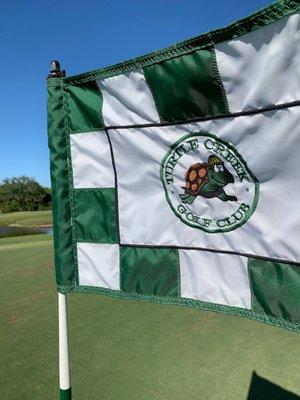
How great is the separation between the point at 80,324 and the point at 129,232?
266cm

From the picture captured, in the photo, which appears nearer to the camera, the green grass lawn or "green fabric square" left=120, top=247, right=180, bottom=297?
"green fabric square" left=120, top=247, right=180, bottom=297

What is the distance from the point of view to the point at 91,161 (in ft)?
7.20

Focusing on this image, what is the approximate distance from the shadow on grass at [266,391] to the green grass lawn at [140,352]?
0.05 m

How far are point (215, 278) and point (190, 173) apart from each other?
1.55 ft

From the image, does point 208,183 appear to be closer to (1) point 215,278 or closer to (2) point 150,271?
(1) point 215,278

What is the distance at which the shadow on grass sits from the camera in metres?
3.00

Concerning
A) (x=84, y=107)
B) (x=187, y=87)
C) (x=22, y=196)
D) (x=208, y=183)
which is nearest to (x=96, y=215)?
(x=84, y=107)

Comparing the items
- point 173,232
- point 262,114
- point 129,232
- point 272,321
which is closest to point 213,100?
point 262,114

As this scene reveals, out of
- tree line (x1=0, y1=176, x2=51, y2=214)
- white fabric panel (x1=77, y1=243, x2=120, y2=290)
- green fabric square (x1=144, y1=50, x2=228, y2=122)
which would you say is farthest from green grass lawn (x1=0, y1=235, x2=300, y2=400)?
tree line (x1=0, y1=176, x2=51, y2=214)

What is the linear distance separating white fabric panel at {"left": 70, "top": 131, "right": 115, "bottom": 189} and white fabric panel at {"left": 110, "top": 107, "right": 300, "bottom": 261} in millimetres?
66

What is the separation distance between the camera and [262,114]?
61.9 inches

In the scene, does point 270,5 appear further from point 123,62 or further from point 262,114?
point 123,62

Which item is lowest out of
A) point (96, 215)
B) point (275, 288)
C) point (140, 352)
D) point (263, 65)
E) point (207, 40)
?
point (140, 352)

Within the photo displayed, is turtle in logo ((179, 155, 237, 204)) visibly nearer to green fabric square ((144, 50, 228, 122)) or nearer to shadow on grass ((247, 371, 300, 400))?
green fabric square ((144, 50, 228, 122))
